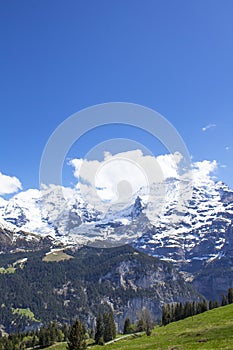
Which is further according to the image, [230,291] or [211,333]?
[230,291]

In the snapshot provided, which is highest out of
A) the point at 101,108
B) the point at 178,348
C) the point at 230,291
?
the point at 101,108

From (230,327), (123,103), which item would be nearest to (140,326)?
(230,327)

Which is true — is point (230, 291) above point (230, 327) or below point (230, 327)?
above

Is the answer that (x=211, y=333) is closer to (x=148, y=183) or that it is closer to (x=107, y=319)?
(x=148, y=183)

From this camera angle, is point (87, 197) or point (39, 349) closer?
point (87, 197)

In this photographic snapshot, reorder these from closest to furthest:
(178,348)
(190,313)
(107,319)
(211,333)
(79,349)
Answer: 1. (178,348)
2. (211,333)
3. (79,349)
4. (190,313)
5. (107,319)

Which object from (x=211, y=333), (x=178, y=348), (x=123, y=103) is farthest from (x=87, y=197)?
(x=211, y=333)

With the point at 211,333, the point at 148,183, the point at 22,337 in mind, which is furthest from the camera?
the point at 22,337

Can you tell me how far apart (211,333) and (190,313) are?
80423mm

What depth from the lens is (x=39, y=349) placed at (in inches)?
5364

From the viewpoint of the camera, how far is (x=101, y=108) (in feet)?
150

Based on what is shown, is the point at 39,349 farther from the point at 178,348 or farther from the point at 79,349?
the point at 178,348

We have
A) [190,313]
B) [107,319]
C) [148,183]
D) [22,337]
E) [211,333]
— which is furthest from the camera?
[22,337]

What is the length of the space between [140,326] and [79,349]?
78.9 metres
